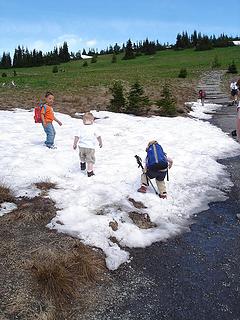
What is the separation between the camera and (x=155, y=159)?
8.47m

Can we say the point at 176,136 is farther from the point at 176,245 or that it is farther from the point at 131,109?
the point at 176,245

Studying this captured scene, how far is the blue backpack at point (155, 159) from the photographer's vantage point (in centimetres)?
845

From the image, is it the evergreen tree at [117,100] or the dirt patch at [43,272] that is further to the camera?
the evergreen tree at [117,100]

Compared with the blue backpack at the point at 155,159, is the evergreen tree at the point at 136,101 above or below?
above

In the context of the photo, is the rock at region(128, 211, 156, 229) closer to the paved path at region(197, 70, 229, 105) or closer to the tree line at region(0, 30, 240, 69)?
the paved path at region(197, 70, 229, 105)

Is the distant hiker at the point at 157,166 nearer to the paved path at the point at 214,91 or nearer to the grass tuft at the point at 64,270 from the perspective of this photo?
the grass tuft at the point at 64,270

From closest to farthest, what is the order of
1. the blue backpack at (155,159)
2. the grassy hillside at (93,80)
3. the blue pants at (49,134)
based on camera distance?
the blue backpack at (155,159), the blue pants at (49,134), the grassy hillside at (93,80)

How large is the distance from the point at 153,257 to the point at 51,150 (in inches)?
263

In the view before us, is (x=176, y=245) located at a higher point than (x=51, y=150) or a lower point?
lower

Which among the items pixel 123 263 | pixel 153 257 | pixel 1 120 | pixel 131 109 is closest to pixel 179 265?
pixel 153 257

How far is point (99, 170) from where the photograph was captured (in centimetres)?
1030

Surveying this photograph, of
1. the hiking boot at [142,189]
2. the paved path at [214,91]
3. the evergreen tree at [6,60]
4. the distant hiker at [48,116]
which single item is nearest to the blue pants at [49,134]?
the distant hiker at [48,116]

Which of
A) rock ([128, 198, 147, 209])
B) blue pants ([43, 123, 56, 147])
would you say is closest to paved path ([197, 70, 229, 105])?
blue pants ([43, 123, 56, 147])

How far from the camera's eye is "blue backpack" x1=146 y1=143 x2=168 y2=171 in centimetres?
845
